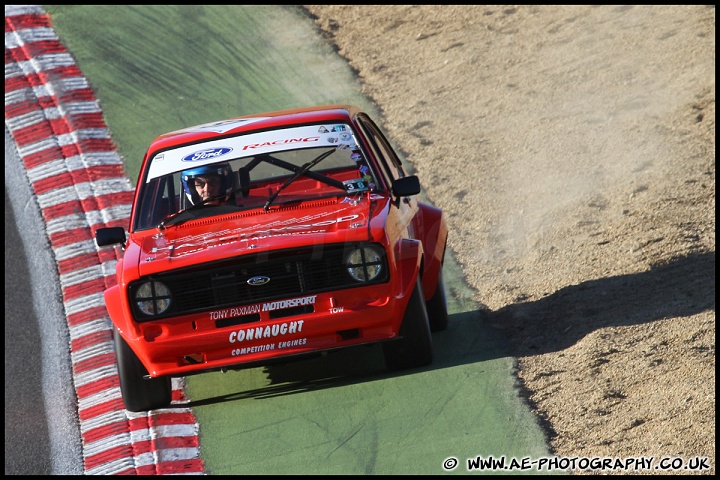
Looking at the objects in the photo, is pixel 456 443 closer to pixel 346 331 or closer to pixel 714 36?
pixel 346 331

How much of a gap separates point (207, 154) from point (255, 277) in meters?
1.38

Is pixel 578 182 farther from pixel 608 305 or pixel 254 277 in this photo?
pixel 254 277

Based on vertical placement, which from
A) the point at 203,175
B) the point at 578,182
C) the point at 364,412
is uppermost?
the point at 203,175

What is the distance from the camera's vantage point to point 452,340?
7840mm

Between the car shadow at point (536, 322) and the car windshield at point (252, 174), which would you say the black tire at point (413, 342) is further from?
the car windshield at point (252, 174)

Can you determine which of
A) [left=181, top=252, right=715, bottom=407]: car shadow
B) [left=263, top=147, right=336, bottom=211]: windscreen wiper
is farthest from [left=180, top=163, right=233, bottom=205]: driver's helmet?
[left=181, top=252, right=715, bottom=407]: car shadow

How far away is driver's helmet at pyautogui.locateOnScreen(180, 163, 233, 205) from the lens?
741 centimetres

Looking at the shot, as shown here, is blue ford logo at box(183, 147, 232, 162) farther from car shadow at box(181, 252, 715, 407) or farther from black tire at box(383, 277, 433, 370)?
black tire at box(383, 277, 433, 370)

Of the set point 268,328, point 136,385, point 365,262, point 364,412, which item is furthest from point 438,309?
point 136,385

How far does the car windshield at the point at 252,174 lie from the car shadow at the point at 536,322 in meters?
1.11

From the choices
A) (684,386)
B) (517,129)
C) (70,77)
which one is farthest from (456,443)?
(70,77)

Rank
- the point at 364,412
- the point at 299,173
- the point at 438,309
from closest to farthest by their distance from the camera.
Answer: the point at 364,412 < the point at 299,173 < the point at 438,309

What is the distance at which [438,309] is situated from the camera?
7840 millimetres

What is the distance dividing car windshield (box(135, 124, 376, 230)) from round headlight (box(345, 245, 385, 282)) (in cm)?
91
